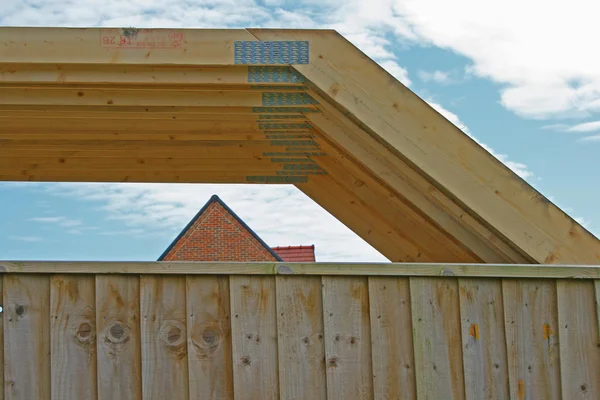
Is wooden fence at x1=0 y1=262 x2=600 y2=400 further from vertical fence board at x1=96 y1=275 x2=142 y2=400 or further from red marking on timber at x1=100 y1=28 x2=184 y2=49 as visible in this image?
red marking on timber at x1=100 y1=28 x2=184 y2=49

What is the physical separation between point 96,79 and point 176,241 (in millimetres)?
16411

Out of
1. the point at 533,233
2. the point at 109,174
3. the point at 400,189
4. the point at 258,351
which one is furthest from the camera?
the point at 109,174

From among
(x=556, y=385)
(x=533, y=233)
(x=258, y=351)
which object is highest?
(x=533, y=233)

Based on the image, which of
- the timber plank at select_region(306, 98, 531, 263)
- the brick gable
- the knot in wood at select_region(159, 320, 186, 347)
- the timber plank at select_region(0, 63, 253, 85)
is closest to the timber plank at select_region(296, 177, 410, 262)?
the timber plank at select_region(306, 98, 531, 263)

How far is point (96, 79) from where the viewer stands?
464 cm

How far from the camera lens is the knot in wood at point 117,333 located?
3457mm

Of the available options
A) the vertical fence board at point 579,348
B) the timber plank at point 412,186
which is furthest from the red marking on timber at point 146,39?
the vertical fence board at point 579,348

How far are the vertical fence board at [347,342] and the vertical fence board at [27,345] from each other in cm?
143

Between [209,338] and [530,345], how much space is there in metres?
1.65

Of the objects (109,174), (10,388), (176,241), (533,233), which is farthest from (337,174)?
(176,241)

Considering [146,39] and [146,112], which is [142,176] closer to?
[146,112]

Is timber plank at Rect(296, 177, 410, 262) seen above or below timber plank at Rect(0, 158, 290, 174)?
below

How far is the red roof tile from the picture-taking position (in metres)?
19.0

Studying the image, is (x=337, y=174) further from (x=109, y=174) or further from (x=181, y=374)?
(x=181, y=374)
